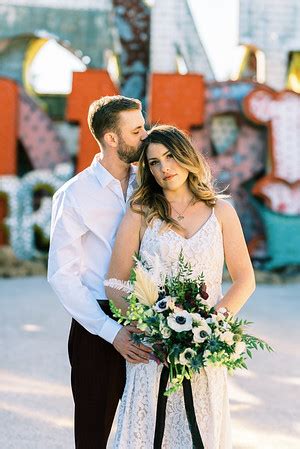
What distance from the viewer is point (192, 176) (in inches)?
124

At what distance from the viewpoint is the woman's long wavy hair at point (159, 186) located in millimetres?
3057

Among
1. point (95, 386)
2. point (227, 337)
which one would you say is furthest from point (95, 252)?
point (227, 337)

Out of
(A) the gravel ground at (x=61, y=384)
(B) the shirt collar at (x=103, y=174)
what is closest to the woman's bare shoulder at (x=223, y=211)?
(B) the shirt collar at (x=103, y=174)

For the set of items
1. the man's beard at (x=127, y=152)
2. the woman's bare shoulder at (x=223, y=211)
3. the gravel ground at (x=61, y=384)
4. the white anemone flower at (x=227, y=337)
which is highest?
the man's beard at (x=127, y=152)

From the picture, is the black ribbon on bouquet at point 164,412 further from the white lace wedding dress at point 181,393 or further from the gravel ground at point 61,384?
the gravel ground at point 61,384

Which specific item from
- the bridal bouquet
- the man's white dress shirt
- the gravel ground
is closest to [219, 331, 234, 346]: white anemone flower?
the bridal bouquet

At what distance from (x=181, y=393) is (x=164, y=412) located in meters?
0.10

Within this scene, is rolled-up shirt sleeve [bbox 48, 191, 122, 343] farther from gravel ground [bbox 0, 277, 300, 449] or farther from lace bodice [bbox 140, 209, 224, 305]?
gravel ground [bbox 0, 277, 300, 449]

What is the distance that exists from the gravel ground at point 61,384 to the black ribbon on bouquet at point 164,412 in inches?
64.7

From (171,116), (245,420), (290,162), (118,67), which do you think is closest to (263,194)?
(290,162)

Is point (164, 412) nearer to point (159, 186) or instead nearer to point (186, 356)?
point (186, 356)

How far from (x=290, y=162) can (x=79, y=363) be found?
9.91 m

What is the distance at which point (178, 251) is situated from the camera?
122 inches

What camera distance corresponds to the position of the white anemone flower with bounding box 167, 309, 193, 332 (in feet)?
9.25
